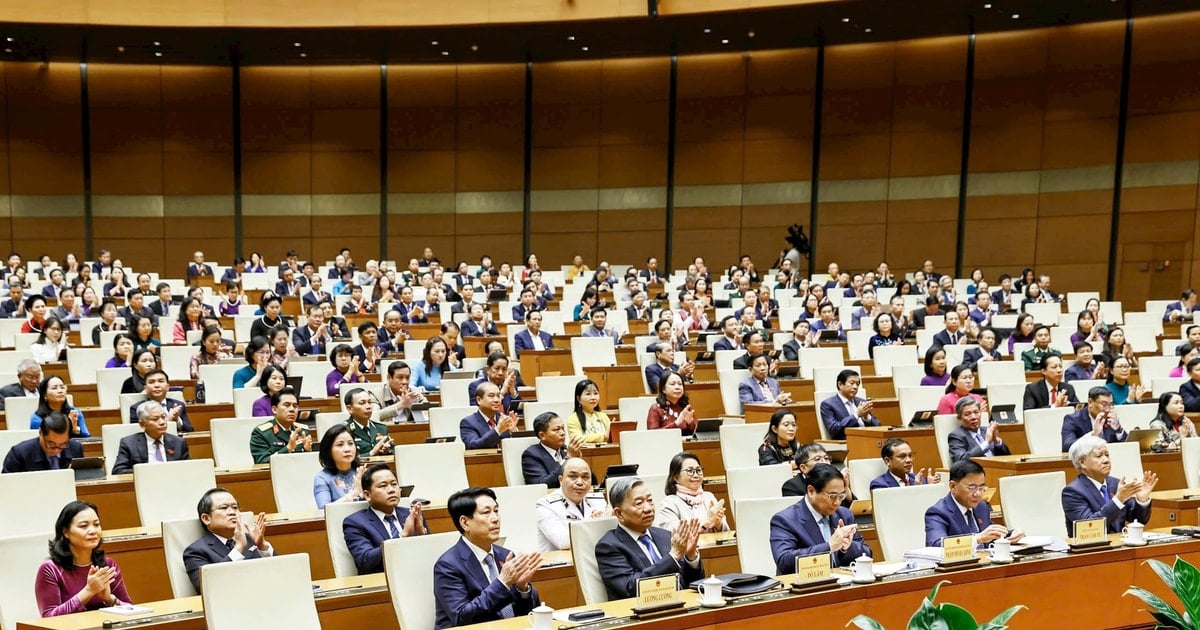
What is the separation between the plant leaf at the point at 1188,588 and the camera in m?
1.90

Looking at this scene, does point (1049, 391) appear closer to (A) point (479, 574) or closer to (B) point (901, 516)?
(B) point (901, 516)

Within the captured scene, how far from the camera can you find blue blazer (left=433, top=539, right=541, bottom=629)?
3.62 metres

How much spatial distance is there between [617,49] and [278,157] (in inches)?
202

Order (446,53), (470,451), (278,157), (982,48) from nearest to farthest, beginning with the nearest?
1. (470,451)
2. (982,48)
3. (446,53)
4. (278,157)

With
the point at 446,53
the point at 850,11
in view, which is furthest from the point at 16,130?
the point at 850,11

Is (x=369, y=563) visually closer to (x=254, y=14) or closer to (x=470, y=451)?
(x=470, y=451)

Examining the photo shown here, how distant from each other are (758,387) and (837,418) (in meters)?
0.77

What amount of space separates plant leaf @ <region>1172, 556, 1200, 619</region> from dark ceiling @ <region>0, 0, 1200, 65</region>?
400 inches

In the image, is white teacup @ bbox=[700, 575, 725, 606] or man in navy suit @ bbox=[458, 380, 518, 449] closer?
white teacup @ bbox=[700, 575, 725, 606]

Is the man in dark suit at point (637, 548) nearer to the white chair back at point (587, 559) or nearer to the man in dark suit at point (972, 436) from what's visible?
the white chair back at point (587, 559)

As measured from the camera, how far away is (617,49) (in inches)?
582

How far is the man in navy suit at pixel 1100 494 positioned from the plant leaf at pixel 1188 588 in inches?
130

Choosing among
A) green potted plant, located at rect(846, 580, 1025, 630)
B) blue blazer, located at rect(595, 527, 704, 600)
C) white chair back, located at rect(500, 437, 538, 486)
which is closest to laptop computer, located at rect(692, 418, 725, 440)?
white chair back, located at rect(500, 437, 538, 486)

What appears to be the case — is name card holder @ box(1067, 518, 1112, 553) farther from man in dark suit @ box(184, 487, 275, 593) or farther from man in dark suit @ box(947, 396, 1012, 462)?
man in dark suit @ box(184, 487, 275, 593)
